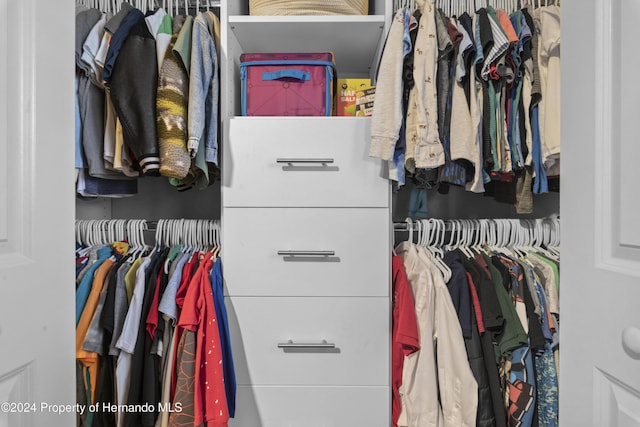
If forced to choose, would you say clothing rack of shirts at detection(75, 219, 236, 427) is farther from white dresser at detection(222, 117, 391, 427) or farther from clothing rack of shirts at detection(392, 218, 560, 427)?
clothing rack of shirts at detection(392, 218, 560, 427)

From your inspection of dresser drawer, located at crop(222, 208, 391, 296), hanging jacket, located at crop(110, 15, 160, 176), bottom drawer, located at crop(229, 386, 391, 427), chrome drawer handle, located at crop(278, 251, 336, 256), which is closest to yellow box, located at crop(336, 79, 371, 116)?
dresser drawer, located at crop(222, 208, 391, 296)

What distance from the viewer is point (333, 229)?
1.43 metres

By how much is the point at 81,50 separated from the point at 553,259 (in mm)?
1764

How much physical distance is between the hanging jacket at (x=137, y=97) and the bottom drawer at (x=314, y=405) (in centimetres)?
85

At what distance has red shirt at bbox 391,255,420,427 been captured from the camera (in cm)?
134

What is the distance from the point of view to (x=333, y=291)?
143cm

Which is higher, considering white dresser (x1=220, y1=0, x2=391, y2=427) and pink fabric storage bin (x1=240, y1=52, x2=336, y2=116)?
pink fabric storage bin (x1=240, y1=52, x2=336, y2=116)

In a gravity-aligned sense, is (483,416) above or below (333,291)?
below

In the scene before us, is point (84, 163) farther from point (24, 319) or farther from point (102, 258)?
point (24, 319)

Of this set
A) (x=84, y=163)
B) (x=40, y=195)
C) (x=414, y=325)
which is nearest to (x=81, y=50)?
(x=84, y=163)

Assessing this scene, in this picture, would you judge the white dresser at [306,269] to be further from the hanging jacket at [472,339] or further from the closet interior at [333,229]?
the hanging jacket at [472,339]

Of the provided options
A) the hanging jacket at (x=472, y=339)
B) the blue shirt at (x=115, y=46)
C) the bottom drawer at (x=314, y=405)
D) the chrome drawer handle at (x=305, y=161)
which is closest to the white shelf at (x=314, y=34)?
the blue shirt at (x=115, y=46)

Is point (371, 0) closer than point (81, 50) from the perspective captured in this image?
No

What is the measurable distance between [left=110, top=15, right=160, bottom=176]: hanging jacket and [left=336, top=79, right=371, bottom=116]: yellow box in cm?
66
